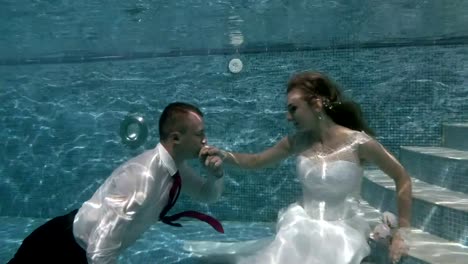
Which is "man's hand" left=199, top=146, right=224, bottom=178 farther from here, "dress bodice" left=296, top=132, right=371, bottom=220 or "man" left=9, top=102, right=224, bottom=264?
"dress bodice" left=296, top=132, right=371, bottom=220

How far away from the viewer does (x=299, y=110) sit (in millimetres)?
3463

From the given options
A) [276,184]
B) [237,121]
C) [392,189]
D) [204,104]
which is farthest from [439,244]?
[204,104]

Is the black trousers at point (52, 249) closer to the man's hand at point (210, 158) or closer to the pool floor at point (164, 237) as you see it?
the man's hand at point (210, 158)

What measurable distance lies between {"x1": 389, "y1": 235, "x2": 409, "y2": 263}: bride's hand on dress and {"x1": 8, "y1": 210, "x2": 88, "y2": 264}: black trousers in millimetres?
2399

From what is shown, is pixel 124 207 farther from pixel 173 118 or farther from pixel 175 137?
pixel 173 118

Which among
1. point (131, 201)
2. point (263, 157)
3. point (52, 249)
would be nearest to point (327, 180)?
point (263, 157)

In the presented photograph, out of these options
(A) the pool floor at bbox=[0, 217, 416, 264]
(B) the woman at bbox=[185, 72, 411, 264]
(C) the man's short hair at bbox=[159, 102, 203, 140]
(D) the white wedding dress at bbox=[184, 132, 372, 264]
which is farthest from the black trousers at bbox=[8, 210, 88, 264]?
(A) the pool floor at bbox=[0, 217, 416, 264]

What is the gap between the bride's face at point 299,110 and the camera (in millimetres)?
3459

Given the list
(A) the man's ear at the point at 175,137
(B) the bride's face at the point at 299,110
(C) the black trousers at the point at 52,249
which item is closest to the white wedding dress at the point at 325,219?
(B) the bride's face at the point at 299,110

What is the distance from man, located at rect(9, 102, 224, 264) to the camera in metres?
2.81

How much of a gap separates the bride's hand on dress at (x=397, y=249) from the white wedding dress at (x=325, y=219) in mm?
190

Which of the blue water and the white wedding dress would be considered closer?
the white wedding dress

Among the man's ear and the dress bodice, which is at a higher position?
the man's ear

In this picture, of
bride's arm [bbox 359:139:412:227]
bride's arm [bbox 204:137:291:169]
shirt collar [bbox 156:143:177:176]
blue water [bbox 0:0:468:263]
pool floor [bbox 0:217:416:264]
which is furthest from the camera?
blue water [bbox 0:0:468:263]
